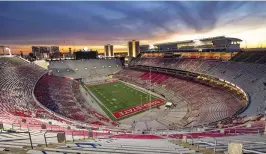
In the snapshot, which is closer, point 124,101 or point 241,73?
point 241,73

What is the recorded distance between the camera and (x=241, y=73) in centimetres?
3447

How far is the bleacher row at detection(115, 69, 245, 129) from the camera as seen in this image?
1039 inches

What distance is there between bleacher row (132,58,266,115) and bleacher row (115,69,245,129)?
112 inches

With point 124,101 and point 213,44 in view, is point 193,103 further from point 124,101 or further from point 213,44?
point 213,44

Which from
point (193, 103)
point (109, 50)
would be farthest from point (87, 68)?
point (109, 50)

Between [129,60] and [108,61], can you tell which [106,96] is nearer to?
[108,61]

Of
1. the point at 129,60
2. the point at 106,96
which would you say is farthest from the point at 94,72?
the point at 106,96

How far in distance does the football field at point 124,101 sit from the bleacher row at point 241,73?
51.4ft

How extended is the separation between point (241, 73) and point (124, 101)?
2568cm

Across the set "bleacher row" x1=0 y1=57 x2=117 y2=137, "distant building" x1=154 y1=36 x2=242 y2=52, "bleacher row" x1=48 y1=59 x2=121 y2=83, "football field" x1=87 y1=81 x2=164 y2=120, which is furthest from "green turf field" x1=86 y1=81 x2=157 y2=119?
"distant building" x1=154 y1=36 x2=242 y2=52

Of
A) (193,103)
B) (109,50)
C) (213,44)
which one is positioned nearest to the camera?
(193,103)

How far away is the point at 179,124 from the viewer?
27.4 meters

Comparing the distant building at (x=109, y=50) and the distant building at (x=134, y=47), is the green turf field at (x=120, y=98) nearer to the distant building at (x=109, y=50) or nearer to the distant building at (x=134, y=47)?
the distant building at (x=134, y=47)

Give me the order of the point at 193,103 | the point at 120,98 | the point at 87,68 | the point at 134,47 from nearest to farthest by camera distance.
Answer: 1. the point at 193,103
2. the point at 120,98
3. the point at 87,68
4. the point at 134,47
